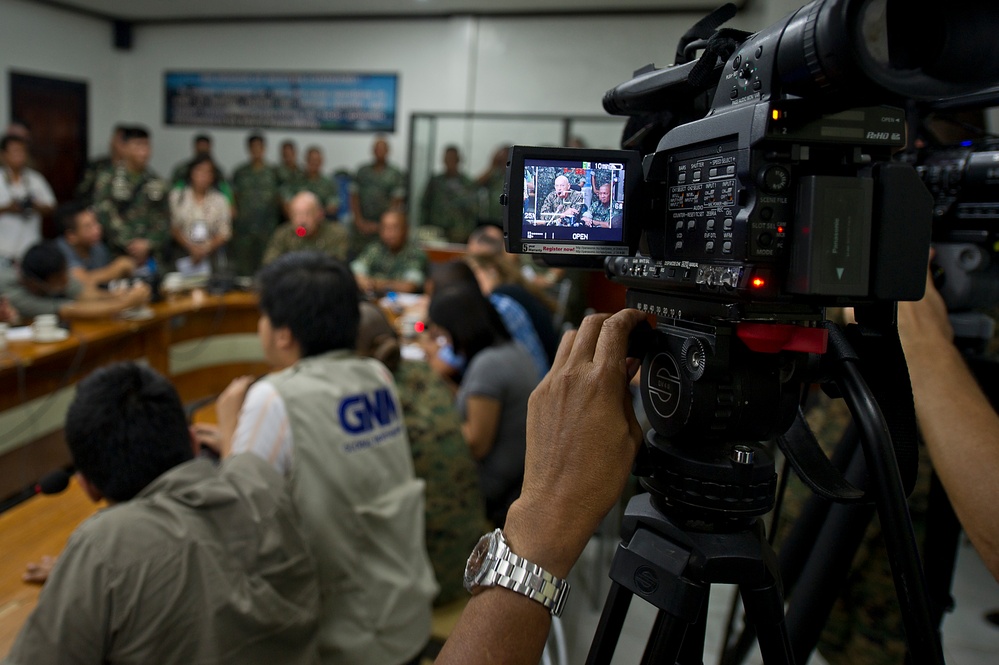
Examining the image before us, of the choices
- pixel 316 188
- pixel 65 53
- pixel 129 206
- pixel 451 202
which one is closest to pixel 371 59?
pixel 316 188

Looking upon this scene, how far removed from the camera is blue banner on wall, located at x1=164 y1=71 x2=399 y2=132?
7859 millimetres

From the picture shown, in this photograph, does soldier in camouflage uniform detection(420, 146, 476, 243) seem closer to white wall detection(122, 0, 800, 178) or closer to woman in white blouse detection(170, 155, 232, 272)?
white wall detection(122, 0, 800, 178)

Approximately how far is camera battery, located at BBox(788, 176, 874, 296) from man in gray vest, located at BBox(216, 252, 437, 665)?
1178 mm

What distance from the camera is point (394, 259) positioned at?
18.8 ft

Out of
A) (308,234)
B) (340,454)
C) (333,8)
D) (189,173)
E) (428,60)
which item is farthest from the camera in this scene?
(428,60)

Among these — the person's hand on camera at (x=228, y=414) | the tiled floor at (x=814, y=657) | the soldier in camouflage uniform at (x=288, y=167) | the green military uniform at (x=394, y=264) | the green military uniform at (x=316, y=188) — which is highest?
the soldier in camouflage uniform at (x=288, y=167)

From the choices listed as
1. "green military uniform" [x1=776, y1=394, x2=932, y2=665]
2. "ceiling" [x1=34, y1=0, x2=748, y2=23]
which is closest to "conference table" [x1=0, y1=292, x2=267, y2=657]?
"green military uniform" [x1=776, y1=394, x2=932, y2=665]

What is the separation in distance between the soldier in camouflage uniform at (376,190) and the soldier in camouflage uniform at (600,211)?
682 cm

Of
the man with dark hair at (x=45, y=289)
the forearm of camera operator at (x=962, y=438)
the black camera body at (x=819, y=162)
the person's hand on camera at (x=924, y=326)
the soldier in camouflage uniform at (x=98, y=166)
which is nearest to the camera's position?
the black camera body at (x=819, y=162)

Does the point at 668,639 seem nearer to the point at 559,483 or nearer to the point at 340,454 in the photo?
the point at 559,483

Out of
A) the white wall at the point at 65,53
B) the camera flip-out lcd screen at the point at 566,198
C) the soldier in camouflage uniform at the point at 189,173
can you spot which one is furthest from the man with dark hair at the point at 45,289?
the white wall at the point at 65,53

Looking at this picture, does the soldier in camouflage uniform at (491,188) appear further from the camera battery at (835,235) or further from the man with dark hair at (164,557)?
the camera battery at (835,235)

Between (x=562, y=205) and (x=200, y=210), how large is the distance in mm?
6536

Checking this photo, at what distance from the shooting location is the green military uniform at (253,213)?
7496 mm
